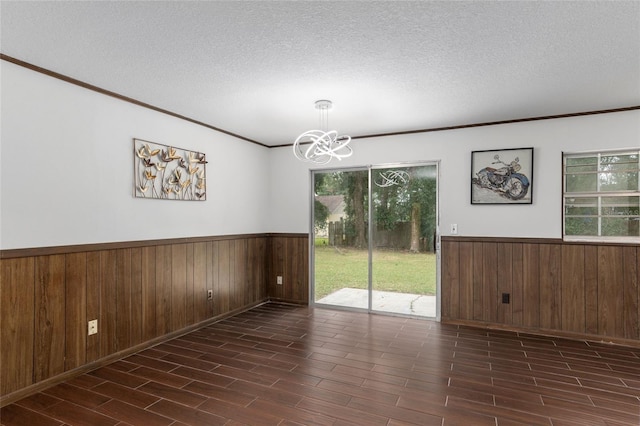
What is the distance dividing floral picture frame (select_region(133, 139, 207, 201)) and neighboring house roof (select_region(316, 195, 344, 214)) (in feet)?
5.73

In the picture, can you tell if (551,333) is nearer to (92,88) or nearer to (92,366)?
(92,366)

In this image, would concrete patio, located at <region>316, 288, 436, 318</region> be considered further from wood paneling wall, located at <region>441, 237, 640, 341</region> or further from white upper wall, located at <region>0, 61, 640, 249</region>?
white upper wall, located at <region>0, 61, 640, 249</region>

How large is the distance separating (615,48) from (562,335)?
9.76 ft

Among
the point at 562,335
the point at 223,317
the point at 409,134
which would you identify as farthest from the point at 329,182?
the point at 562,335

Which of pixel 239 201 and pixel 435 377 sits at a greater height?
pixel 239 201

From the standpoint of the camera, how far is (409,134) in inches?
184

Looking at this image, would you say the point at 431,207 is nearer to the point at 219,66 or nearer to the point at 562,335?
the point at 562,335

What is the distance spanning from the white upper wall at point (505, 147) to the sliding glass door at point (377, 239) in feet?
0.56

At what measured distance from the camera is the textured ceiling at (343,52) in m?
1.98

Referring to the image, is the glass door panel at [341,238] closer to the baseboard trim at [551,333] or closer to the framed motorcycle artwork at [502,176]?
the baseboard trim at [551,333]

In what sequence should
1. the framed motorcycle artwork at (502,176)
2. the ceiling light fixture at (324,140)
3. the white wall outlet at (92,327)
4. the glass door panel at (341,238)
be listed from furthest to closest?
the glass door panel at (341,238), the framed motorcycle artwork at (502,176), the ceiling light fixture at (324,140), the white wall outlet at (92,327)

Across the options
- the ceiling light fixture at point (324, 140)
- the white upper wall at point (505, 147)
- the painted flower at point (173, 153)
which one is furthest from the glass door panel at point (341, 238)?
the painted flower at point (173, 153)

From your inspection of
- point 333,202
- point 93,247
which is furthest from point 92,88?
point 333,202

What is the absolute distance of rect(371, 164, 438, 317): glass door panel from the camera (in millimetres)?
4590
